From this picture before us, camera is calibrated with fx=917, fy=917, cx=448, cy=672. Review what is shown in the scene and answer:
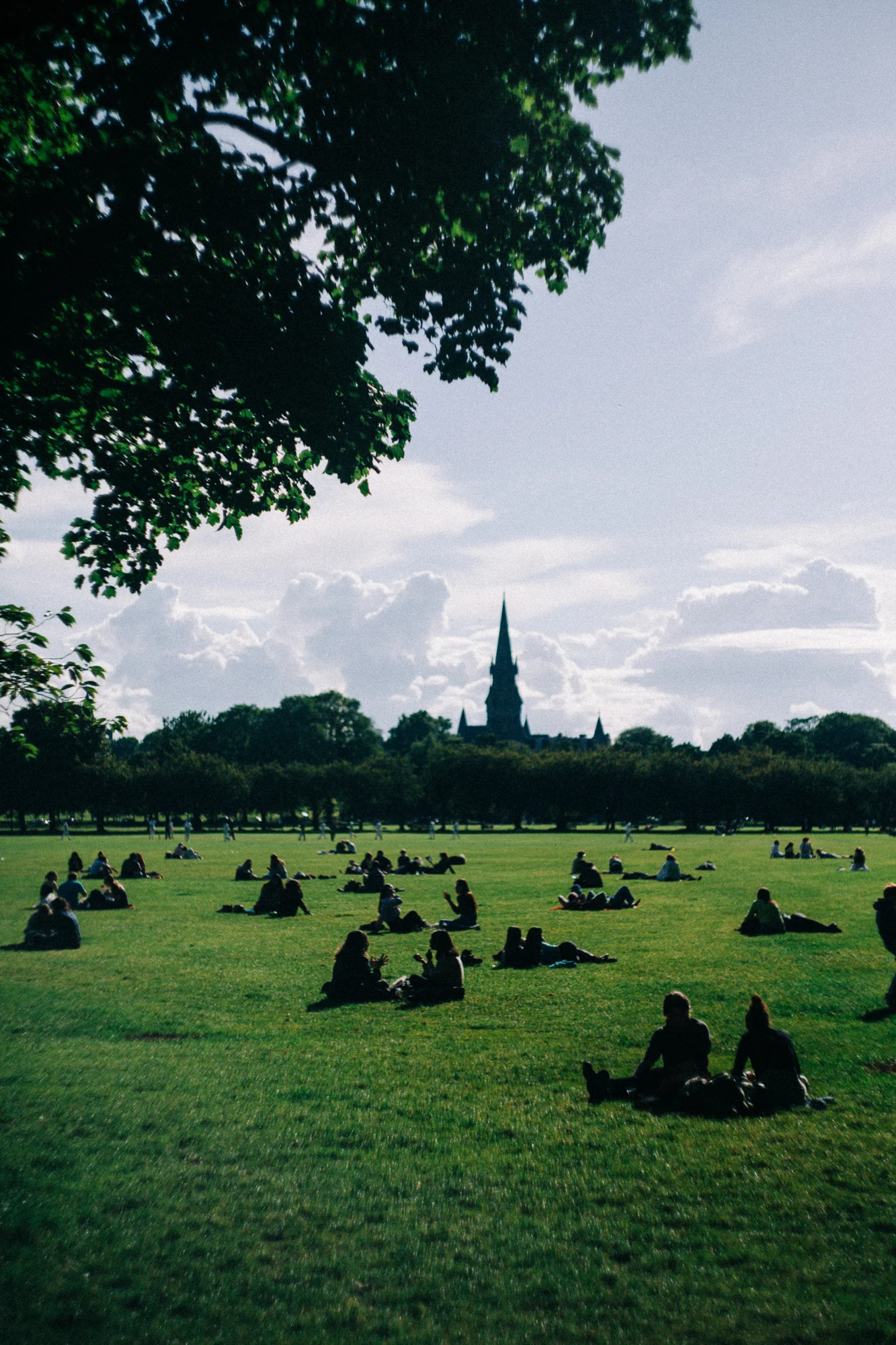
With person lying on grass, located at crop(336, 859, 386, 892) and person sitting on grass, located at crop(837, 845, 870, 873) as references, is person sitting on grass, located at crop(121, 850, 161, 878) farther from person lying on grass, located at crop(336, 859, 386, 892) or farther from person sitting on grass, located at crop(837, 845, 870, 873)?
person sitting on grass, located at crop(837, 845, 870, 873)

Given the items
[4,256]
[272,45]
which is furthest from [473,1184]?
[272,45]

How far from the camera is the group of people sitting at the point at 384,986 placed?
1477 centimetres

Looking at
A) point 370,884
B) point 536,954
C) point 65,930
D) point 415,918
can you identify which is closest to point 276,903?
point 415,918

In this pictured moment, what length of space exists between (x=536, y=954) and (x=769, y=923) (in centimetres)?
683

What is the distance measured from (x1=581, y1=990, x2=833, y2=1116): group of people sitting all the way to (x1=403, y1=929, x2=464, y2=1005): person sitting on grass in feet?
17.5

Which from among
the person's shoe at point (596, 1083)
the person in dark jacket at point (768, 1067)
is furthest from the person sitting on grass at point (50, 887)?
the person in dark jacket at point (768, 1067)

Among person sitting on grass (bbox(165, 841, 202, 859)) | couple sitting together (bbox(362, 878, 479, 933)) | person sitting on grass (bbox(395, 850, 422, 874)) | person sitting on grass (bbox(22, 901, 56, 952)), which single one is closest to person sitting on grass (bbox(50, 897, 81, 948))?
person sitting on grass (bbox(22, 901, 56, 952))

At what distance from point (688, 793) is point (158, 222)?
10595 cm

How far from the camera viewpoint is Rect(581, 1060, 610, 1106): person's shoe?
31.0 feet

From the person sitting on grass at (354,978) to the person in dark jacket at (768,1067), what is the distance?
6.97 metres

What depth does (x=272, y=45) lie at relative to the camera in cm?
955

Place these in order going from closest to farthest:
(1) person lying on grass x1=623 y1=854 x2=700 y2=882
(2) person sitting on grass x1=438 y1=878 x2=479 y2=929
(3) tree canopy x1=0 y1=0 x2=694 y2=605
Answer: (3) tree canopy x1=0 y1=0 x2=694 y2=605 → (2) person sitting on grass x1=438 y1=878 x2=479 y2=929 → (1) person lying on grass x1=623 y1=854 x2=700 y2=882

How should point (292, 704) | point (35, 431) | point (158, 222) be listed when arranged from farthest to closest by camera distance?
point (292, 704) → point (35, 431) → point (158, 222)

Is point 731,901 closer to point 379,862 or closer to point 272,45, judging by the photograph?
point 379,862
